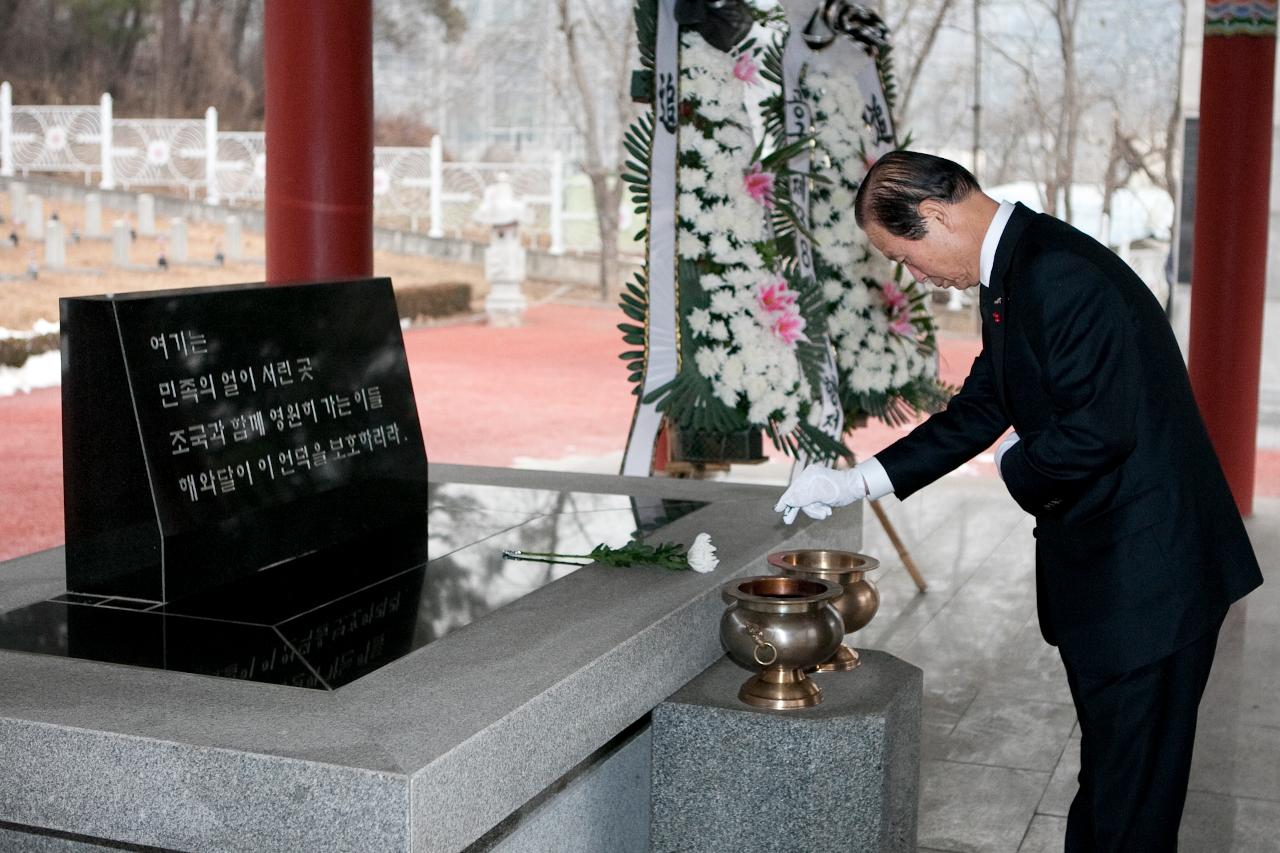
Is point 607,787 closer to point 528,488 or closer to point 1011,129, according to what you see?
point 528,488

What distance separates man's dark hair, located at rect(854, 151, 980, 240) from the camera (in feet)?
7.14

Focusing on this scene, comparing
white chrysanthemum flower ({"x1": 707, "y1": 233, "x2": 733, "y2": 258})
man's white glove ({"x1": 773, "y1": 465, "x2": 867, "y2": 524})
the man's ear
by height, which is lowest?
man's white glove ({"x1": 773, "y1": 465, "x2": 867, "y2": 524})

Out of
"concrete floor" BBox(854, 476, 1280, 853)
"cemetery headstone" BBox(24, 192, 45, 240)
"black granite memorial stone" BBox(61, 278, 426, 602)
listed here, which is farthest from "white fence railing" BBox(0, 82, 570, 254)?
"black granite memorial stone" BBox(61, 278, 426, 602)

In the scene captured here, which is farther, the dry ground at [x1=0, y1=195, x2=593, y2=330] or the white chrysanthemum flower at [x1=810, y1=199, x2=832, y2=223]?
the dry ground at [x1=0, y1=195, x2=593, y2=330]

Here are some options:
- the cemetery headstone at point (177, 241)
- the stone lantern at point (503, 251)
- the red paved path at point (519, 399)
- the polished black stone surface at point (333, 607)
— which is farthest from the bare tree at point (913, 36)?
the polished black stone surface at point (333, 607)

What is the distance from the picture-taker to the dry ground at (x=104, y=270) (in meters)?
7.54

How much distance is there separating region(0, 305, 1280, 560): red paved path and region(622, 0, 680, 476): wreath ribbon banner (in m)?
3.59

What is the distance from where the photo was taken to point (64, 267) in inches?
312

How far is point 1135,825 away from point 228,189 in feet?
27.5

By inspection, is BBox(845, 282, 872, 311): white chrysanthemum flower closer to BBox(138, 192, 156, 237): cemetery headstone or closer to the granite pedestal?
the granite pedestal

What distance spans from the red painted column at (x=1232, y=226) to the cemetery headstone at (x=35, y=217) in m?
5.64

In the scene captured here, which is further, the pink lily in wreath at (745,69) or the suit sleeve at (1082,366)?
the pink lily in wreath at (745,69)

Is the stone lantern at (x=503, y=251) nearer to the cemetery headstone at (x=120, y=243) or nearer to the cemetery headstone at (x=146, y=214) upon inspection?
the cemetery headstone at (x=146, y=214)

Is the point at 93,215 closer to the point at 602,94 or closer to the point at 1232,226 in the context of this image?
the point at 602,94
